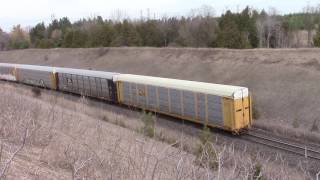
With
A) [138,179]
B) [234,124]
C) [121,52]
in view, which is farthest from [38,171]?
[121,52]

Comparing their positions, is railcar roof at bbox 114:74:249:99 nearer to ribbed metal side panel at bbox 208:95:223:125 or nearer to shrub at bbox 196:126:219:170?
ribbed metal side panel at bbox 208:95:223:125

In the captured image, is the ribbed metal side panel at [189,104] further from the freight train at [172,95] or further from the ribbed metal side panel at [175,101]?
the ribbed metal side panel at [175,101]

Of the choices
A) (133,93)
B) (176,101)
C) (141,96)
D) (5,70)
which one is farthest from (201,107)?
(5,70)

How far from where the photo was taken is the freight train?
2228 cm

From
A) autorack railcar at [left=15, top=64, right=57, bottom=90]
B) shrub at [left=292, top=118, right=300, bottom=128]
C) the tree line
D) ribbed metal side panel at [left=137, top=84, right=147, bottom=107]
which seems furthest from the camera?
the tree line

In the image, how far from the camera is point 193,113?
24438 mm

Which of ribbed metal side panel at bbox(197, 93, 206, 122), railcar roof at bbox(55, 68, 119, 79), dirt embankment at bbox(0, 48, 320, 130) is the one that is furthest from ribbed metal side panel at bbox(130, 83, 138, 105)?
dirt embankment at bbox(0, 48, 320, 130)

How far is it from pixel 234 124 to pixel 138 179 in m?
15.4

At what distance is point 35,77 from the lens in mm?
46438

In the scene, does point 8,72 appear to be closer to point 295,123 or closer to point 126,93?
point 126,93

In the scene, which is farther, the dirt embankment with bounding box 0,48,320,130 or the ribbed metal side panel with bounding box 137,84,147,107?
the dirt embankment with bounding box 0,48,320,130

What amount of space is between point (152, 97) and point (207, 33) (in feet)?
112

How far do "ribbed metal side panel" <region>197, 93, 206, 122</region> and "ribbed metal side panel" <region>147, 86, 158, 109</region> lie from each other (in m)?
4.51

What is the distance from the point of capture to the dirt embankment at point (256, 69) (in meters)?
29.6
